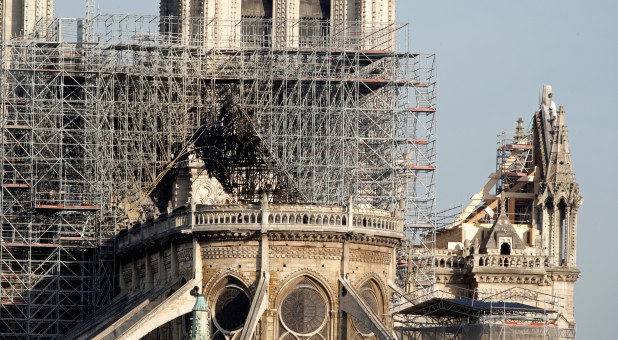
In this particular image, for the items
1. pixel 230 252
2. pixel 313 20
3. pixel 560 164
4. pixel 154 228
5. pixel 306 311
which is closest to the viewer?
pixel 306 311

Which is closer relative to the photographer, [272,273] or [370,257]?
[272,273]

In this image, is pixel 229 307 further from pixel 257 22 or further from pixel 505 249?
pixel 257 22

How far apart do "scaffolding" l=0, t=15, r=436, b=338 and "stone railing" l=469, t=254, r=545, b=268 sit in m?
2.57

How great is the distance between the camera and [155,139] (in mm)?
113375

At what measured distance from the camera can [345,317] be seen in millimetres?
96438

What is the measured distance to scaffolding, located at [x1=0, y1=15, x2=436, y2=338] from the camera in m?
110

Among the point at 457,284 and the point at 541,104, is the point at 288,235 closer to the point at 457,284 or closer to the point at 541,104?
the point at 457,284

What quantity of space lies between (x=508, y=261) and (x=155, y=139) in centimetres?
1640

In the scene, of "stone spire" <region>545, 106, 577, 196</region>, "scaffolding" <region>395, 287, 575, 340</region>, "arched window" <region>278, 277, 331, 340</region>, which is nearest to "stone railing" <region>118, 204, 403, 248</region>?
"arched window" <region>278, 277, 331, 340</region>

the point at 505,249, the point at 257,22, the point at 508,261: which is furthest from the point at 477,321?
the point at 257,22

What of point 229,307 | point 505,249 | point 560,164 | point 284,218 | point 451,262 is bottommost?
point 229,307

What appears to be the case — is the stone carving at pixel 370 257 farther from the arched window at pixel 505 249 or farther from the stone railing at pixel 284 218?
the arched window at pixel 505 249

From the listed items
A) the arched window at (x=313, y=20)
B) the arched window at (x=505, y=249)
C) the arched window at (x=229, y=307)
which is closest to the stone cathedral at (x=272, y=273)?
the arched window at (x=229, y=307)

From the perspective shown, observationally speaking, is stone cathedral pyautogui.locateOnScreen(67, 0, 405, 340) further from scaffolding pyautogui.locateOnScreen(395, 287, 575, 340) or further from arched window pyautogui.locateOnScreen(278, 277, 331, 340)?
scaffolding pyautogui.locateOnScreen(395, 287, 575, 340)
